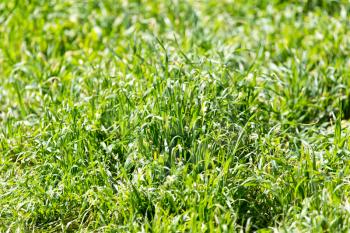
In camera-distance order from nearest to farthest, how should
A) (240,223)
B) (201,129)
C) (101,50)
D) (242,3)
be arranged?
1. (240,223)
2. (201,129)
3. (101,50)
4. (242,3)

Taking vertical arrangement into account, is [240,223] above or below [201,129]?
below

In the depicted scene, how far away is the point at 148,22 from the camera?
6289 mm

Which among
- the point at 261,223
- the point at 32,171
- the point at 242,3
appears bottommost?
the point at 261,223

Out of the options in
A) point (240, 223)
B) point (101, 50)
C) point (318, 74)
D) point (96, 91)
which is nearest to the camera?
point (240, 223)

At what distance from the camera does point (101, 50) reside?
237 inches

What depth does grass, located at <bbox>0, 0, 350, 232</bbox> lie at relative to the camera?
405cm

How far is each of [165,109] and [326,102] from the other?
1.36 meters

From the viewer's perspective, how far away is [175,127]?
4.43 meters

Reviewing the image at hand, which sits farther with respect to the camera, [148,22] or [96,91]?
[148,22]

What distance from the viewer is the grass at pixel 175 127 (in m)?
4.05

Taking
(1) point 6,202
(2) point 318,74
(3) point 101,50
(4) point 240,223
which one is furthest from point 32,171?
(2) point 318,74

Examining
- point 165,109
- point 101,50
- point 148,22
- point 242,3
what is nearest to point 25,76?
point 101,50

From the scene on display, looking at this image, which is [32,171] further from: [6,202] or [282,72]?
[282,72]

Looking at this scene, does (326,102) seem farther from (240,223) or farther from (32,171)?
(32,171)
